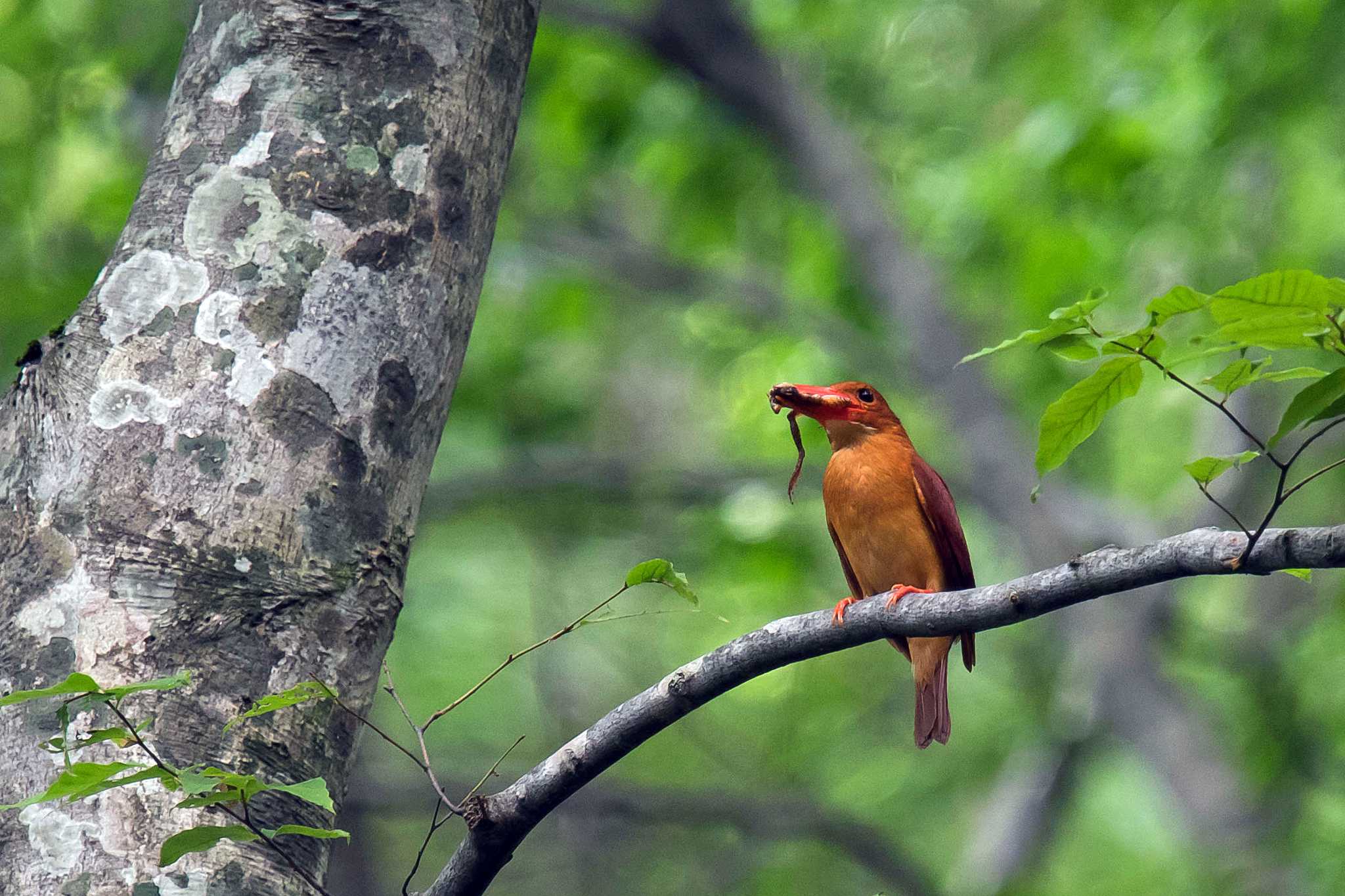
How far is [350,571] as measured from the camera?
194cm

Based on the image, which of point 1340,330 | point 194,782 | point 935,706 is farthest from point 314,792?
point 935,706

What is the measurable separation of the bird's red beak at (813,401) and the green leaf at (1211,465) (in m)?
0.89

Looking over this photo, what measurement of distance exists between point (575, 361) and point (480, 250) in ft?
27.2

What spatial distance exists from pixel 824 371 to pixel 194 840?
715 centimetres

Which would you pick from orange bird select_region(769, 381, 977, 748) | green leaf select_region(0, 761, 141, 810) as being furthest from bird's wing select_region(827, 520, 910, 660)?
green leaf select_region(0, 761, 141, 810)

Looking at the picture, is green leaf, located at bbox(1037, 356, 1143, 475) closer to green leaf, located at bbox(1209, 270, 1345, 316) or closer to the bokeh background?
green leaf, located at bbox(1209, 270, 1345, 316)

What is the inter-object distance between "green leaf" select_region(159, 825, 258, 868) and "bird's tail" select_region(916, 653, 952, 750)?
2236 mm

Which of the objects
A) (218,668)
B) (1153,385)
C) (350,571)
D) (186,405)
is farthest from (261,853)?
(1153,385)

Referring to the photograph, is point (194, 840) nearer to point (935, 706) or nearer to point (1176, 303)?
point (1176, 303)

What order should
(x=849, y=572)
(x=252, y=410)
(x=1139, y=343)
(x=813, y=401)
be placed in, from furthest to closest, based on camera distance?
(x=849, y=572) → (x=813, y=401) → (x=252, y=410) → (x=1139, y=343)

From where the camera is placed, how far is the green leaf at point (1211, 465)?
5.20 ft

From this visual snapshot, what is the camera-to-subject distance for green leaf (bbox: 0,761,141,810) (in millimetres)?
1317

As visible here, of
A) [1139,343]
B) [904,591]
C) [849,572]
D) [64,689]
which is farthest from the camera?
Answer: [849,572]

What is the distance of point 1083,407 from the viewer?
1700mm
